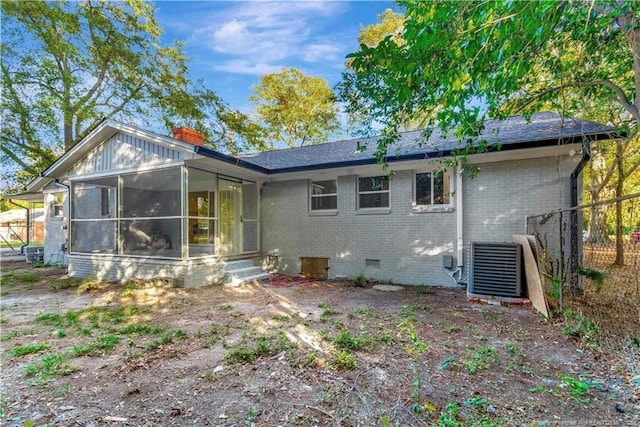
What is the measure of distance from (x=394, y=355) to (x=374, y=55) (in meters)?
3.32

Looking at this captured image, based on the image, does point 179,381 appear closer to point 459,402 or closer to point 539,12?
point 459,402

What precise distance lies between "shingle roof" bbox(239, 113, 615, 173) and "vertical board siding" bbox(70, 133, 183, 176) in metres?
2.30

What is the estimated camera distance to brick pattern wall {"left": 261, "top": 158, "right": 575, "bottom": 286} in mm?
6754

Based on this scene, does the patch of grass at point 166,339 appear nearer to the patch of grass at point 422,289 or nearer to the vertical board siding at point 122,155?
the vertical board siding at point 122,155

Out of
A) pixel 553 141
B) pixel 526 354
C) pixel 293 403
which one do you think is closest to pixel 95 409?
pixel 293 403

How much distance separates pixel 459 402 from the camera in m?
2.52

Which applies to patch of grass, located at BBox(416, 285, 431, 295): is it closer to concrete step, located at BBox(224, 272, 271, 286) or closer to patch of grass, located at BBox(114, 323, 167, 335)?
concrete step, located at BBox(224, 272, 271, 286)

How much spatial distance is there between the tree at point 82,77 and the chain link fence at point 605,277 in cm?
1971

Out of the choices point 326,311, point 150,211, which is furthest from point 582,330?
point 150,211

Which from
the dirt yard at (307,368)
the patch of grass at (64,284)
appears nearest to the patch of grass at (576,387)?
the dirt yard at (307,368)

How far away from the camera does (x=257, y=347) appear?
370 centimetres

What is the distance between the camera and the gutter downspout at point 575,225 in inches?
203

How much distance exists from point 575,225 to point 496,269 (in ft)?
5.26

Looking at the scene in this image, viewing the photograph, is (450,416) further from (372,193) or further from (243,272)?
(243,272)
